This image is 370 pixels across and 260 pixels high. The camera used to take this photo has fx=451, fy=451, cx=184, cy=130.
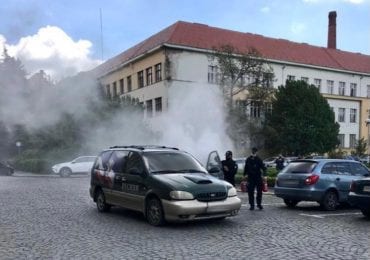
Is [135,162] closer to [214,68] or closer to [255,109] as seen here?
[214,68]

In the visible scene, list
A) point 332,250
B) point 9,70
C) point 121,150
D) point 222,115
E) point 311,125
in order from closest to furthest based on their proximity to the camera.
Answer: point 332,250
point 121,150
point 9,70
point 222,115
point 311,125

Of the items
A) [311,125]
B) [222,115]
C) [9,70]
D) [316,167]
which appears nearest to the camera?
[316,167]

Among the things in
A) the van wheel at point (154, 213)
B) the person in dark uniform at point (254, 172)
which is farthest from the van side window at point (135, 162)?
the person in dark uniform at point (254, 172)

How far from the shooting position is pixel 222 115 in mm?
28781

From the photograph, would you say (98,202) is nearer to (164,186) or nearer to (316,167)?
(164,186)

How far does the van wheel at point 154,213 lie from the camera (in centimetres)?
954

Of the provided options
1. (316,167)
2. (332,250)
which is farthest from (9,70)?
(332,250)

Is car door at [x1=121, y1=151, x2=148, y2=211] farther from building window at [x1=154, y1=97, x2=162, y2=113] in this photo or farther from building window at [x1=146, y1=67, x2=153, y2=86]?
building window at [x1=146, y1=67, x2=153, y2=86]

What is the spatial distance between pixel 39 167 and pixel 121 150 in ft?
82.8

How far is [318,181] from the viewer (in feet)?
40.9

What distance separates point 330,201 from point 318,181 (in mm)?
727

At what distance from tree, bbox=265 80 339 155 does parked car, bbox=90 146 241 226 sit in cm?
3333

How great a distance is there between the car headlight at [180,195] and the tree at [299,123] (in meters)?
35.1

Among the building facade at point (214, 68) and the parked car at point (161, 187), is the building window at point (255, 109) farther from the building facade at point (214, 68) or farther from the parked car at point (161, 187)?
the parked car at point (161, 187)
